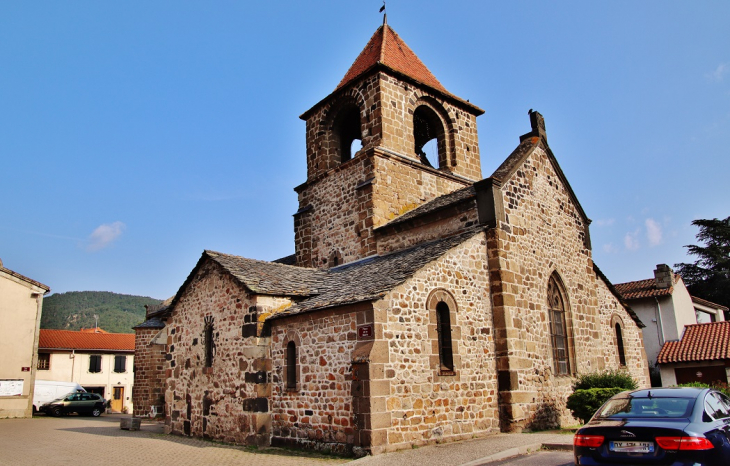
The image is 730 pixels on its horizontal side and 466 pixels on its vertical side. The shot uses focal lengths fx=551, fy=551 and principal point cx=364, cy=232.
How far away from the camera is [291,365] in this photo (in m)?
13.1

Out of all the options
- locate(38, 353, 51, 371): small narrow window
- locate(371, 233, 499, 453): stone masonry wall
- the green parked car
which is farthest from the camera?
locate(38, 353, 51, 371): small narrow window

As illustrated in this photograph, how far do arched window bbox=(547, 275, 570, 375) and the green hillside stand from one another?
72659 mm

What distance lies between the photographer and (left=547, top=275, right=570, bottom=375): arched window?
15.7 m

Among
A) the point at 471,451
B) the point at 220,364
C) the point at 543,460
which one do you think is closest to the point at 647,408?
the point at 543,460

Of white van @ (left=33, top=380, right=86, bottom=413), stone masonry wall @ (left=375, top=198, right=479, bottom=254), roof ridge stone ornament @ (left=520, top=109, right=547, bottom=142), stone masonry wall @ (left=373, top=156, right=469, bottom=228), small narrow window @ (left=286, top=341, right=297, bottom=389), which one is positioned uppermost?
roof ridge stone ornament @ (left=520, top=109, right=547, bottom=142)

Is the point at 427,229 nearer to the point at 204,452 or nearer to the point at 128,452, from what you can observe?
the point at 204,452

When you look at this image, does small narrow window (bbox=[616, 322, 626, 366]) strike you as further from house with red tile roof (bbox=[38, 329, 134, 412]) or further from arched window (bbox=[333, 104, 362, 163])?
house with red tile roof (bbox=[38, 329, 134, 412])

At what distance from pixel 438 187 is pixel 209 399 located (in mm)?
10418

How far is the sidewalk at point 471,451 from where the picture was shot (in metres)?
9.71

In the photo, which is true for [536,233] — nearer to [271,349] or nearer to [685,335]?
[271,349]

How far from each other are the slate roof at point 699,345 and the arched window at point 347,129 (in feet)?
58.1

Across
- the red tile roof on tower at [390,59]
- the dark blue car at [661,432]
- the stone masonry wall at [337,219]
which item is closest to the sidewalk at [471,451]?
the dark blue car at [661,432]

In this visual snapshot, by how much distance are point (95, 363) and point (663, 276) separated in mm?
36593

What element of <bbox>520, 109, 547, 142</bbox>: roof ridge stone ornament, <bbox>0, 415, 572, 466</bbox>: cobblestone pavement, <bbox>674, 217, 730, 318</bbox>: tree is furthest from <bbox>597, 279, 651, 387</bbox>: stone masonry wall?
<bbox>674, 217, 730, 318</bbox>: tree
